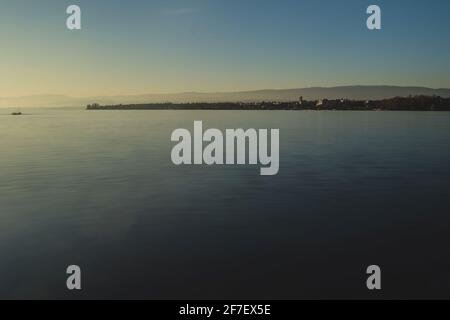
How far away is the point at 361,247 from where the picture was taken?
59.5 ft

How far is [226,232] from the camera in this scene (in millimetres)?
20297

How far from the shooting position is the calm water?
14.8 metres

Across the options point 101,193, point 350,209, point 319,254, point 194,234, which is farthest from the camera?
point 101,193

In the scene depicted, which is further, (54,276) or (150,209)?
(150,209)

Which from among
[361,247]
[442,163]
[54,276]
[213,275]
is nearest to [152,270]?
[213,275]

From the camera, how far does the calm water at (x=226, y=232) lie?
48.4ft

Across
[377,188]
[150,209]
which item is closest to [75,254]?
[150,209]

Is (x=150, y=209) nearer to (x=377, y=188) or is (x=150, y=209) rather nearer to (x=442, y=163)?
(x=377, y=188)

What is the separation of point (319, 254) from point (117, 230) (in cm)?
949

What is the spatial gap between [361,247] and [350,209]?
254 inches

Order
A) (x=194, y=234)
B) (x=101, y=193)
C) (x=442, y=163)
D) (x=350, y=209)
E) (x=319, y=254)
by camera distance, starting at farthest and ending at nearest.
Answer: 1. (x=442, y=163)
2. (x=101, y=193)
3. (x=350, y=209)
4. (x=194, y=234)
5. (x=319, y=254)

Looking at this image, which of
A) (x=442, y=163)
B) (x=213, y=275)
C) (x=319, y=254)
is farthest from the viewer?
(x=442, y=163)
